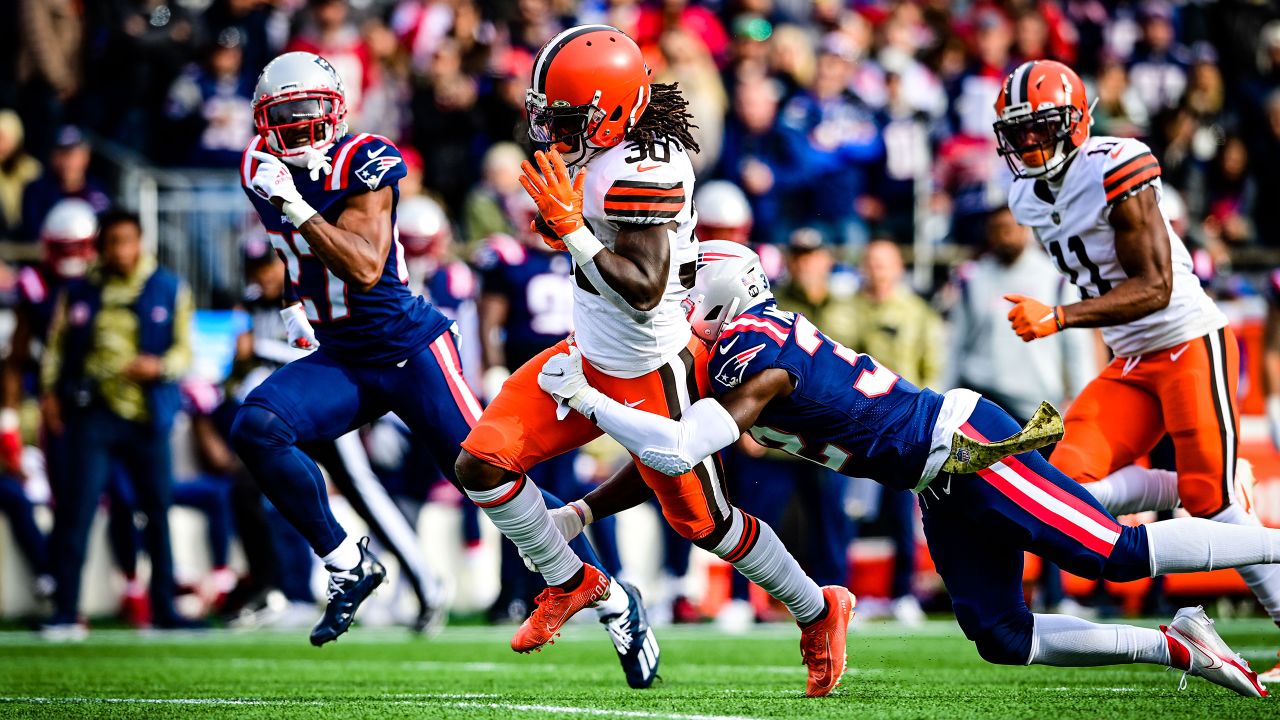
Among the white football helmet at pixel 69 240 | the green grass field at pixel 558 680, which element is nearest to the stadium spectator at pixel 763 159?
the green grass field at pixel 558 680

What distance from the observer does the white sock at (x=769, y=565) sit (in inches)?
195

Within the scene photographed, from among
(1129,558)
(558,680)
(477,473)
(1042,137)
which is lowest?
(558,680)

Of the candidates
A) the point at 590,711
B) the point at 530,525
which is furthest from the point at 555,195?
the point at 590,711

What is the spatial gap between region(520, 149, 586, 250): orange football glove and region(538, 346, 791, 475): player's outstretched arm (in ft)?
1.65

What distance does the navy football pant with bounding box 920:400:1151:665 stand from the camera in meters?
4.42

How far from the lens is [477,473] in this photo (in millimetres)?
4980

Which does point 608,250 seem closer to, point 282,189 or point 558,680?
point 282,189

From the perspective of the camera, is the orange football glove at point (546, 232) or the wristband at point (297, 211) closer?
the orange football glove at point (546, 232)

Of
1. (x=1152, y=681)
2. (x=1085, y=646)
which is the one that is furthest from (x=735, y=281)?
(x=1152, y=681)

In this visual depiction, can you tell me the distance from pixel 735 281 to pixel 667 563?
14.1 ft

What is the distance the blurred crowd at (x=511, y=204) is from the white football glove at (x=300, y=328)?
21.5 inches

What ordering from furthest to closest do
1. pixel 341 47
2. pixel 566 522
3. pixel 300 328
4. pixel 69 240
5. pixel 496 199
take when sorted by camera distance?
pixel 341 47
pixel 496 199
pixel 69 240
pixel 300 328
pixel 566 522

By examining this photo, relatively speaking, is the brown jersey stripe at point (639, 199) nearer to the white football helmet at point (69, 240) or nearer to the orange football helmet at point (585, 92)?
the orange football helmet at point (585, 92)

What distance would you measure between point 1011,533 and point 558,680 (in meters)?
2.02
